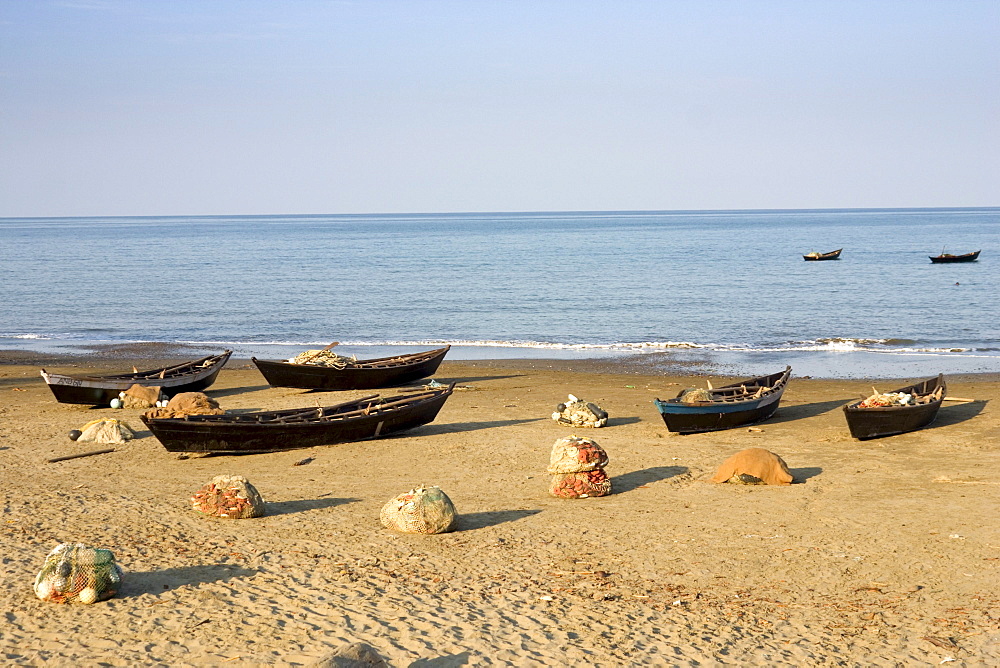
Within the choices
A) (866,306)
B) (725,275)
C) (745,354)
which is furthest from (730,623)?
(725,275)

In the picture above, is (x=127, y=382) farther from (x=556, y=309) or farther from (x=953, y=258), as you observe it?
(x=953, y=258)

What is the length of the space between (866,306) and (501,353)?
20484 millimetres

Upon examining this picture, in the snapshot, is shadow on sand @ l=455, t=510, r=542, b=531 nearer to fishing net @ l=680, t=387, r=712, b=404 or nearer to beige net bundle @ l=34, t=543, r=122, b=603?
beige net bundle @ l=34, t=543, r=122, b=603

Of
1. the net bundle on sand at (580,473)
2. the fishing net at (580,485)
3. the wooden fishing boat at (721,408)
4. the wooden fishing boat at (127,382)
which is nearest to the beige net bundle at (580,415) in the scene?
the wooden fishing boat at (721,408)

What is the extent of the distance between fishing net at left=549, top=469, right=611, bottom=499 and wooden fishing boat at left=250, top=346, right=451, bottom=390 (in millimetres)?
10475

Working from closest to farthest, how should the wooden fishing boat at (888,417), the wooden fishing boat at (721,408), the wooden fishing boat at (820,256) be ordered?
the wooden fishing boat at (888,417)
the wooden fishing boat at (721,408)
the wooden fishing boat at (820,256)

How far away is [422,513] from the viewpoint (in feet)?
37.4

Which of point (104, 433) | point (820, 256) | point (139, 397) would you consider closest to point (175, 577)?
point (104, 433)

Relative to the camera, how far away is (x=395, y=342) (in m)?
34.5

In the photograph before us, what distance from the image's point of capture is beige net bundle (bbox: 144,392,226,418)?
16.8m

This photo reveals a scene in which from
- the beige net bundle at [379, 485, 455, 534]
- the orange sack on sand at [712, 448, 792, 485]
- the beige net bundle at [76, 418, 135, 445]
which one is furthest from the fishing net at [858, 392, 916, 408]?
the beige net bundle at [76, 418, 135, 445]

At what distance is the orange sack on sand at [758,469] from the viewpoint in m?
13.9

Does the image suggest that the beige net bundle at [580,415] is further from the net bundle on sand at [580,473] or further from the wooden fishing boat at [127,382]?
the wooden fishing boat at [127,382]

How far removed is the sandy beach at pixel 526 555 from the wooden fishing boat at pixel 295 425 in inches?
10.7
